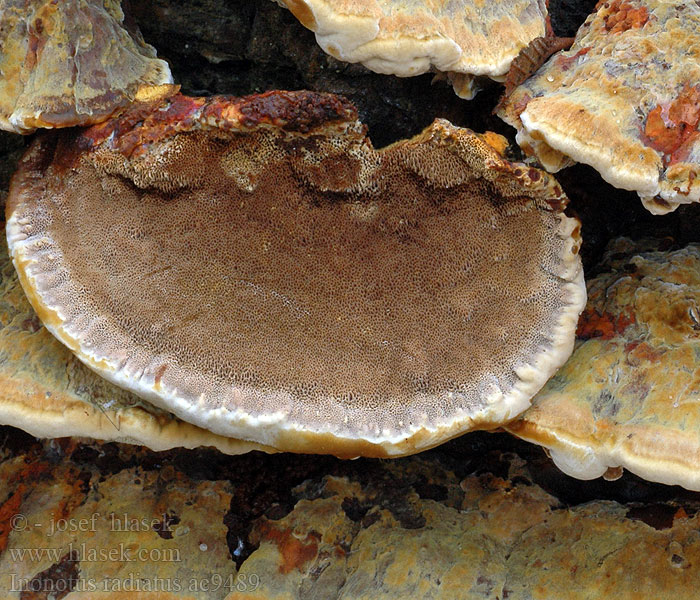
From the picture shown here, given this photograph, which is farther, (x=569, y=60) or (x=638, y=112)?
(x=569, y=60)

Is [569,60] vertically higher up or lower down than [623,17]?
lower down

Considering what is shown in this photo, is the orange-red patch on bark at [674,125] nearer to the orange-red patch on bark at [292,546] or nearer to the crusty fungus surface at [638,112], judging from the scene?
the crusty fungus surface at [638,112]

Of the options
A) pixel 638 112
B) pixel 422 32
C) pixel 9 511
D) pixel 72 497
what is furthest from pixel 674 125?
pixel 9 511

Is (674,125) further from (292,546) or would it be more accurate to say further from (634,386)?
(292,546)

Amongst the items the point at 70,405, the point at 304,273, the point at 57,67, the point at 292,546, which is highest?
the point at 57,67

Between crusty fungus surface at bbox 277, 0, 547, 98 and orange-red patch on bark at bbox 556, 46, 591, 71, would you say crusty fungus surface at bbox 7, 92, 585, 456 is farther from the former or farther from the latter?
orange-red patch on bark at bbox 556, 46, 591, 71

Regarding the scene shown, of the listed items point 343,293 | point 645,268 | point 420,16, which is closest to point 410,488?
point 343,293
